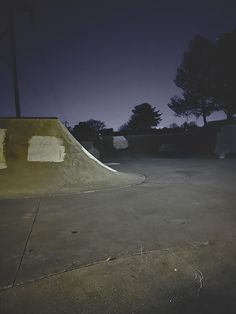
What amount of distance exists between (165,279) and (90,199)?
3.51 metres

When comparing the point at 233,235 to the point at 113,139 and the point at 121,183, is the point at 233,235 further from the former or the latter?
the point at 113,139

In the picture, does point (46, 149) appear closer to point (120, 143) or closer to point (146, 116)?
point (120, 143)

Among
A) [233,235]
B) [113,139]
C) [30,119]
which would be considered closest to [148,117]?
[113,139]

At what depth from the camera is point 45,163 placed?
7.70 m

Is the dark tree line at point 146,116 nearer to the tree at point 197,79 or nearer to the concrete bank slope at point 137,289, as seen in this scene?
the tree at point 197,79

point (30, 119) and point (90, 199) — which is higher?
point (30, 119)

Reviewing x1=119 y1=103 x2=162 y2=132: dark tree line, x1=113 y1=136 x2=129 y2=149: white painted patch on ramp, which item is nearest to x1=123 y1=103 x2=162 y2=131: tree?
x1=119 y1=103 x2=162 y2=132: dark tree line

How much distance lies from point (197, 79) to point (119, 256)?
116 feet

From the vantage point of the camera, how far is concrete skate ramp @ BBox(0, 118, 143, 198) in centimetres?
698

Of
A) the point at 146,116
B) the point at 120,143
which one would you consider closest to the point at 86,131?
the point at 120,143

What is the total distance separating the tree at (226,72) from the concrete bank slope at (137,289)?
3239 centimetres

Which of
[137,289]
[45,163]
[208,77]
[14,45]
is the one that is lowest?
[137,289]

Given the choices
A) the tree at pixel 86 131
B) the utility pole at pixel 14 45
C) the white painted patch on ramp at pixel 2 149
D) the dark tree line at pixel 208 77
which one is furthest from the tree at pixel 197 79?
the white painted patch on ramp at pixel 2 149

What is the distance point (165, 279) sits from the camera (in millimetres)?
2527
